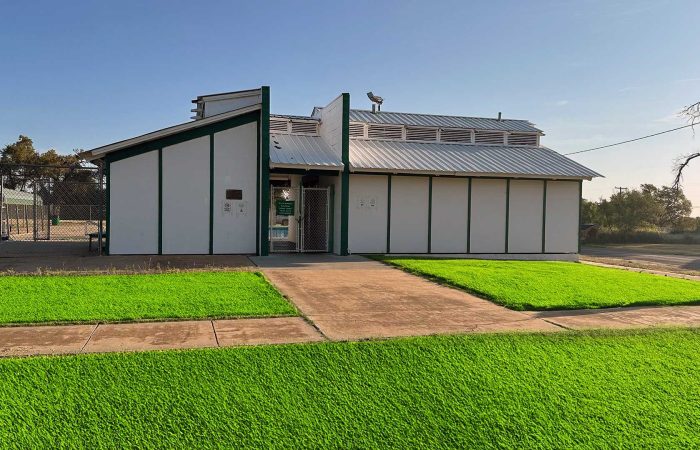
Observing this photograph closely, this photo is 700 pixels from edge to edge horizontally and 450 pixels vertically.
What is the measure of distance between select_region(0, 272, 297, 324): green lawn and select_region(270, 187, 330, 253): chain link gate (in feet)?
22.5

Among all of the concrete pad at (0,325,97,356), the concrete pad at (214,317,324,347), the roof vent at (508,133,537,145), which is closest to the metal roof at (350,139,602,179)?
the roof vent at (508,133,537,145)

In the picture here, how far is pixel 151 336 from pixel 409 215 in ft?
40.5

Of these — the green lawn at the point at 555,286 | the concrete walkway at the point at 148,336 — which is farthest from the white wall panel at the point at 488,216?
the concrete walkway at the point at 148,336

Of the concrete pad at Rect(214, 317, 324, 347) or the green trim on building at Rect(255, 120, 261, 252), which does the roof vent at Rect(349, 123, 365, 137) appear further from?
the concrete pad at Rect(214, 317, 324, 347)

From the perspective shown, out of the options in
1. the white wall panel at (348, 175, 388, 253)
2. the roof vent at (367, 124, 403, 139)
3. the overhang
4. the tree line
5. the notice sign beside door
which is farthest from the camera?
the tree line

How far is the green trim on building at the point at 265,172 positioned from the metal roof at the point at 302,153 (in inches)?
12.3

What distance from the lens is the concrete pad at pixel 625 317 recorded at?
7.28 meters

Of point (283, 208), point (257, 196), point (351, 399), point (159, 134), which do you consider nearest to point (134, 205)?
point (159, 134)

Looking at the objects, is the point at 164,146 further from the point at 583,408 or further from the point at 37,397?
the point at 583,408

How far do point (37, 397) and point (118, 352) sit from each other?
3.14 feet

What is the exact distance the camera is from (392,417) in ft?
14.6

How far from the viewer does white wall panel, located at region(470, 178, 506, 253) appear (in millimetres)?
18188

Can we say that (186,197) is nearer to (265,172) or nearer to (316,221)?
(265,172)

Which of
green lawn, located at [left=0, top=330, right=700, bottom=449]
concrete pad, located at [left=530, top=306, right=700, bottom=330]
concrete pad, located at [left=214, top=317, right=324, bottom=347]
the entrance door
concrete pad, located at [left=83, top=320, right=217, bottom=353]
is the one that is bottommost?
green lawn, located at [left=0, top=330, right=700, bottom=449]
